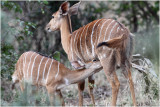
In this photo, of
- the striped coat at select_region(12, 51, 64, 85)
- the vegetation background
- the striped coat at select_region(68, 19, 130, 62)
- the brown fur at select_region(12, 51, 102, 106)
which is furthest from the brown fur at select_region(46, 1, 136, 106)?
the vegetation background

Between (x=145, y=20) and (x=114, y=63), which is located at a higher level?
(x=145, y=20)

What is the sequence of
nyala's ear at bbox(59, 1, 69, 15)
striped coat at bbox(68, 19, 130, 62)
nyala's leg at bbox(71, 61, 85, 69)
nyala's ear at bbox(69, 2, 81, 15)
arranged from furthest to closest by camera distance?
nyala's ear at bbox(69, 2, 81, 15) < nyala's ear at bbox(59, 1, 69, 15) < striped coat at bbox(68, 19, 130, 62) < nyala's leg at bbox(71, 61, 85, 69)

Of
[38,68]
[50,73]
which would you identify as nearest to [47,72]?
[50,73]

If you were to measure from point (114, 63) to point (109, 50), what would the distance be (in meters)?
0.18

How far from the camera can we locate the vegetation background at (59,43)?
14.8ft

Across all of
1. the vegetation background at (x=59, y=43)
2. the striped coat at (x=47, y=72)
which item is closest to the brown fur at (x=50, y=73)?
the striped coat at (x=47, y=72)

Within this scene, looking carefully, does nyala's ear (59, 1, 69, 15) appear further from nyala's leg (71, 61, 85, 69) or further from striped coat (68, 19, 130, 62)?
nyala's leg (71, 61, 85, 69)

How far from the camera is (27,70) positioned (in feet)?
12.6

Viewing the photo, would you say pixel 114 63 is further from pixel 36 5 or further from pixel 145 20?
pixel 145 20

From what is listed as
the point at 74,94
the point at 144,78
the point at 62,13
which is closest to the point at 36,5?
the point at 62,13

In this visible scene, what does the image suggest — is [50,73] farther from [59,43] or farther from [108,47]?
[59,43]

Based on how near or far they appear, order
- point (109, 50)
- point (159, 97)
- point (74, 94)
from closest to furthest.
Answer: point (109, 50), point (159, 97), point (74, 94)

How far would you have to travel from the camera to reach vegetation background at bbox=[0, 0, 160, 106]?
14.8ft

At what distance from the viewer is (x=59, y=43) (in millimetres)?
6742
